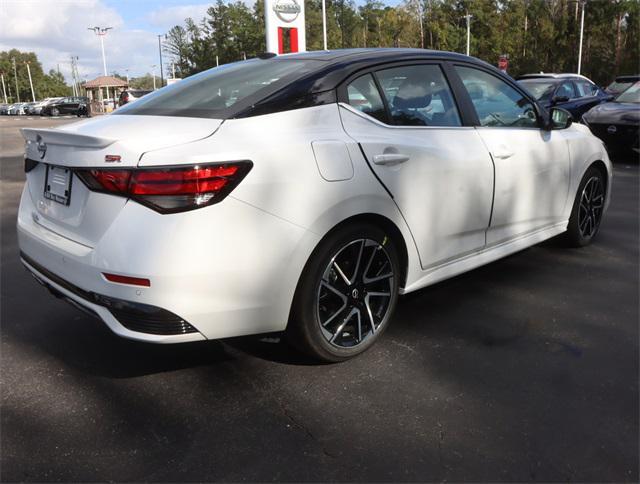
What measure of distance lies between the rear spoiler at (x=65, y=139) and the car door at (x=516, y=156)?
217cm

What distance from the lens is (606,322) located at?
346cm

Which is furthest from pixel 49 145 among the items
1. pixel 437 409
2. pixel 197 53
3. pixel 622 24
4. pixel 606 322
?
pixel 197 53

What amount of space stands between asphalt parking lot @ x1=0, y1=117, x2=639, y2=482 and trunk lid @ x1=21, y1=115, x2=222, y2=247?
2.53 feet

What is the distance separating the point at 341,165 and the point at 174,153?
30.0 inches

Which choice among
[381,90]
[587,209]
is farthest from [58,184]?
[587,209]

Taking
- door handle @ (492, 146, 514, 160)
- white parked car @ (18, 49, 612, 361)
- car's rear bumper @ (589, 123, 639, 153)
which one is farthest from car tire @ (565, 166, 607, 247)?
car's rear bumper @ (589, 123, 639, 153)

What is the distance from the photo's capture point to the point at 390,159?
289cm

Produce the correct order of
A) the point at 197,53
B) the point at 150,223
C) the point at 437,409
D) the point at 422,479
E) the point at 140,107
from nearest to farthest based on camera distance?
1. the point at 422,479
2. the point at 150,223
3. the point at 437,409
4. the point at 140,107
5. the point at 197,53

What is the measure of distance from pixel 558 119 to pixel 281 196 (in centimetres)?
266

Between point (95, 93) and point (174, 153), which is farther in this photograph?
point (95, 93)

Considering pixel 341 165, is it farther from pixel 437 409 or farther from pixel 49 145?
pixel 49 145

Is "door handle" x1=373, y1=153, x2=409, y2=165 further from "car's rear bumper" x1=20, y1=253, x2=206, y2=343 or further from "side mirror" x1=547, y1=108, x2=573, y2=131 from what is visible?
"side mirror" x1=547, y1=108, x2=573, y2=131

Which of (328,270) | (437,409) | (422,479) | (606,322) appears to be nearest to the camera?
(422,479)

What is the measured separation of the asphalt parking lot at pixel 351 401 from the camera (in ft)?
7.19
